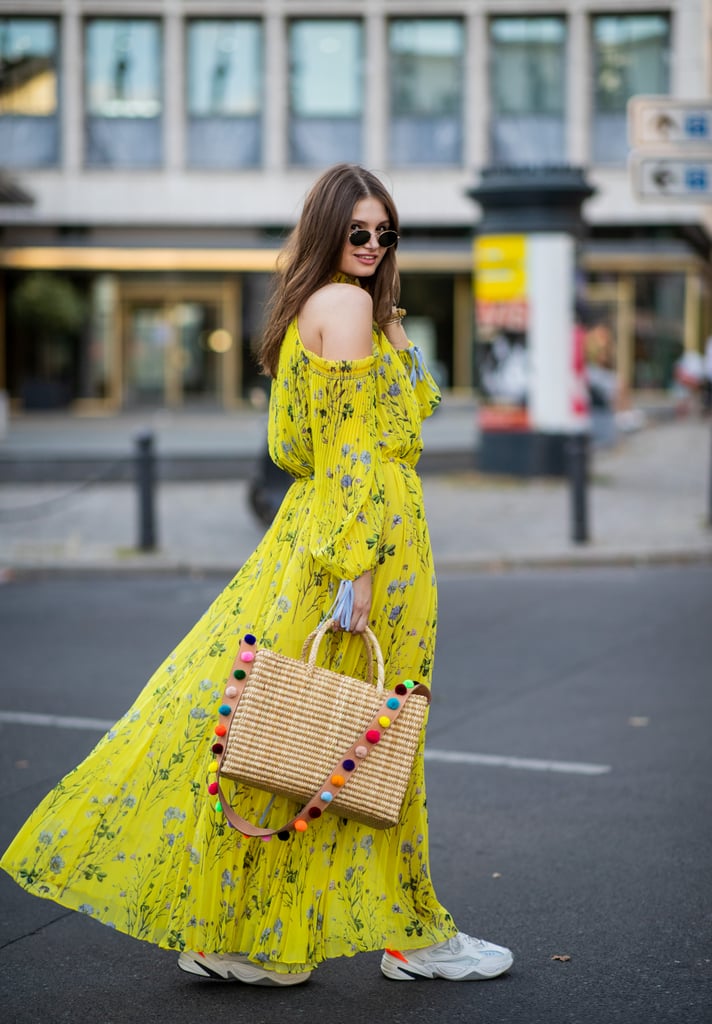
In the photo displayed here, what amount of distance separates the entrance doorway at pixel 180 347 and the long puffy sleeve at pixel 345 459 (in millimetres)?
30118

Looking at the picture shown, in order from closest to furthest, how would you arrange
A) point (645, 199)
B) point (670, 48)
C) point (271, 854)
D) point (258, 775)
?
point (258, 775) → point (271, 854) → point (645, 199) → point (670, 48)

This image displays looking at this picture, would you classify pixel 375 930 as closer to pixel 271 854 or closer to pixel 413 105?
pixel 271 854

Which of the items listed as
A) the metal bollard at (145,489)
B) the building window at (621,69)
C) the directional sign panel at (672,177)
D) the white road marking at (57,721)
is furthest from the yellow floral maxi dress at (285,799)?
the building window at (621,69)

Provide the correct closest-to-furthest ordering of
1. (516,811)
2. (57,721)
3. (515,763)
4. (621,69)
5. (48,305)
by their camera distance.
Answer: (516,811), (515,763), (57,721), (48,305), (621,69)

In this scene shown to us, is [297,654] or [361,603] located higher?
[361,603]

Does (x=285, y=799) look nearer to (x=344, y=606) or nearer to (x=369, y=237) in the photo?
(x=344, y=606)

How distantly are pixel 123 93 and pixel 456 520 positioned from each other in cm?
2182

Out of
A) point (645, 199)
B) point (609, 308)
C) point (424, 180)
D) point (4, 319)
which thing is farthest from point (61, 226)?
point (645, 199)

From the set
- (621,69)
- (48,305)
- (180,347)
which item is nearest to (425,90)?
(621,69)

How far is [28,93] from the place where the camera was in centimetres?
3253

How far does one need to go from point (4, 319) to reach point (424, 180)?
33.0ft

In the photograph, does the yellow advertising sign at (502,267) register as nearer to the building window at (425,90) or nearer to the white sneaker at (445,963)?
the white sneaker at (445,963)

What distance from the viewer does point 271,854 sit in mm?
3340

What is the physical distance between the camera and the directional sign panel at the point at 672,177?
12102 mm
